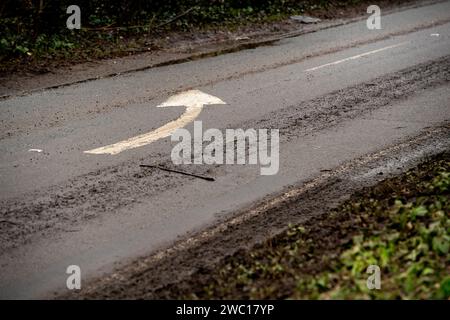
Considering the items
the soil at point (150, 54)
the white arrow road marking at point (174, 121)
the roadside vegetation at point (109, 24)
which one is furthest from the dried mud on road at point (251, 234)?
the roadside vegetation at point (109, 24)

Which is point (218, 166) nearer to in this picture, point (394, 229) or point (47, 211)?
point (47, 211)

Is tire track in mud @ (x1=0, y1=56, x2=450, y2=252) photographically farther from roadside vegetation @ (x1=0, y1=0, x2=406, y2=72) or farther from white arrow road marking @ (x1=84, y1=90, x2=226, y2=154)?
roadside vegetation @ (x1=0, y1=0, x2=406, y2=72)

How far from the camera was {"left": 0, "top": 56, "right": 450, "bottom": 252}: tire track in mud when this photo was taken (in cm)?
599

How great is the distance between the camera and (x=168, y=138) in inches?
329

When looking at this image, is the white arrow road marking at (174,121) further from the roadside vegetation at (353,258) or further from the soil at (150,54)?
the roadside vegetation at (353,258)

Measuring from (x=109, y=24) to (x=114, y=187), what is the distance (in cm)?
938

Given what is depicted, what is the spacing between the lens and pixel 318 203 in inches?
254

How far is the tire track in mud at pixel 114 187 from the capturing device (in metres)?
5.99

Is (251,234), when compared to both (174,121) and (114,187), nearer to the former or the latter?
(114,187)

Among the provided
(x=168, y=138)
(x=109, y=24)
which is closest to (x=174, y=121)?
(x=168, y=138)

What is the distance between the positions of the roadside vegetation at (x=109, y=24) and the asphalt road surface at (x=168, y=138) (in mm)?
2034

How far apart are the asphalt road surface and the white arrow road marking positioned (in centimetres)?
12

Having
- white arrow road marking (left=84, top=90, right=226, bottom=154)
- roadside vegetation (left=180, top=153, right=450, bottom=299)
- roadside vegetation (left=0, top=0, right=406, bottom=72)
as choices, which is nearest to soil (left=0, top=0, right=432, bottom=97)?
roadside vegetation (left=0, top=0, right=406, bottom=72)

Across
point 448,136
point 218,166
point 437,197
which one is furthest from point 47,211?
point 448,136
